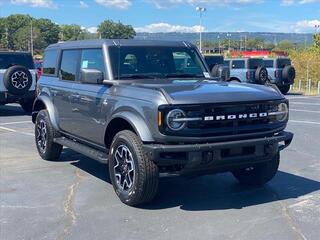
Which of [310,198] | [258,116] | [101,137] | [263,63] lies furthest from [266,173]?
Result: [263,63]

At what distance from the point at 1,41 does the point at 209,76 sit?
80994 mm

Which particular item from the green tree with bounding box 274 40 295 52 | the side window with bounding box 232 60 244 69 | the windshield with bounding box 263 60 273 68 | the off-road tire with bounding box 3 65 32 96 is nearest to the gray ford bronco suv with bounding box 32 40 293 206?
the off-road tire with bounding box 3 65 32 96

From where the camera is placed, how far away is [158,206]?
5.52 meters

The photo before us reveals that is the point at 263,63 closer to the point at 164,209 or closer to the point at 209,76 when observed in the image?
the point at 209,76

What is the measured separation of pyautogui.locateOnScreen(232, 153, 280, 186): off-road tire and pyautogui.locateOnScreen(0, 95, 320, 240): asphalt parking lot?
0.41 ft

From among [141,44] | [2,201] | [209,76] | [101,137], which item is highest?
[141,44]

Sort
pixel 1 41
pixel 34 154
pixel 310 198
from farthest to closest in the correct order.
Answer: pixel 1 41 < pixel 34 154 < pixel 310 198

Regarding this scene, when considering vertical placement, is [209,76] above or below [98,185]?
above

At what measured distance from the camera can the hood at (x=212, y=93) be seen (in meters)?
5.10

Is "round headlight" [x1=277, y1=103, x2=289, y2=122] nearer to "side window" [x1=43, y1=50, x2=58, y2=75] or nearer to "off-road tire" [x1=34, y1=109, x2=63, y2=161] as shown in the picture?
"off-road tire" [x1=34, y1=109, x2=63, y2=161]

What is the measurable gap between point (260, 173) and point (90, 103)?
7.58ft

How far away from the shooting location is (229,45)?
12238 centimetres

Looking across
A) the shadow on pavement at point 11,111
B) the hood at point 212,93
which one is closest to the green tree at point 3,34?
the shadow on pavement at point 11,111

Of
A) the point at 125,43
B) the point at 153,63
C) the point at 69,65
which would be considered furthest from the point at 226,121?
the point at 69,65
